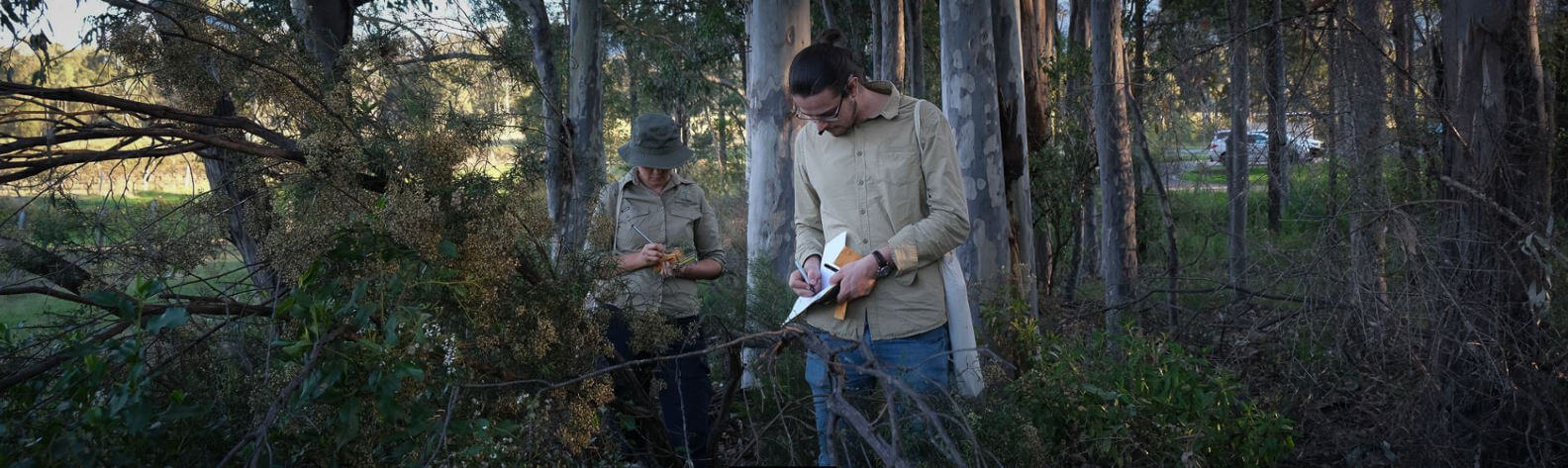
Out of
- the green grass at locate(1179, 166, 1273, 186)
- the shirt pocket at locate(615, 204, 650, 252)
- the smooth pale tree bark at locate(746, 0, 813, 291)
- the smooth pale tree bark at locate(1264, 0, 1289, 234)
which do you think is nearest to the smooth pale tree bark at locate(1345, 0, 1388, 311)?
the smooth pale tree bark at locate(1264, 0, 1289, 234)

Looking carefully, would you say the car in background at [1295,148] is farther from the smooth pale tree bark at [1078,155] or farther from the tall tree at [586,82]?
the tall tree at [586,82]

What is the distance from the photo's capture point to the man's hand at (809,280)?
3170mm

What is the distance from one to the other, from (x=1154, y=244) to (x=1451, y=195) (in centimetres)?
975

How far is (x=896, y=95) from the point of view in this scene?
3.20m

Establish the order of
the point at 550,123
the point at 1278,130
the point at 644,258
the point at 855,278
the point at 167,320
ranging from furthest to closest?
the point at 550,123
the point at 1278,130
the point at 644,258
the point at 855,278
the point at 167,320

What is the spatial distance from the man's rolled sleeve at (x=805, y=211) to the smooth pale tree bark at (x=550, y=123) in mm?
2026

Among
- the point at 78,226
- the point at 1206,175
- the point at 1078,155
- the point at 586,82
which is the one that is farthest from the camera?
the point at 1078,155

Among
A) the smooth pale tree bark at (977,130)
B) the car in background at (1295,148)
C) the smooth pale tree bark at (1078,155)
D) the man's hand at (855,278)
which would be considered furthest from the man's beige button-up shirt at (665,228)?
the smooth pale tree bark at (1078,155)

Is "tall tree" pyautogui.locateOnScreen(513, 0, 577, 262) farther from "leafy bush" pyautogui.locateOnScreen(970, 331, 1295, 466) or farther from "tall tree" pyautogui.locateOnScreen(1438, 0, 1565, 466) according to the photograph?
"tall tree" pyautogui.locateOnScreen(1438, 0, 1565, 466)

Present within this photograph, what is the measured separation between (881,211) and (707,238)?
59.6 inches

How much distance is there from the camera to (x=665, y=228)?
438 cm

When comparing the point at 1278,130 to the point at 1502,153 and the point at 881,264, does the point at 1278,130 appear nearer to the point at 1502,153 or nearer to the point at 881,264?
the point at 1502,153

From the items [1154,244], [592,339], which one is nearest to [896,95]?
[592,339]

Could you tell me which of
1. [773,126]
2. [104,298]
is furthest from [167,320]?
[773,126]
